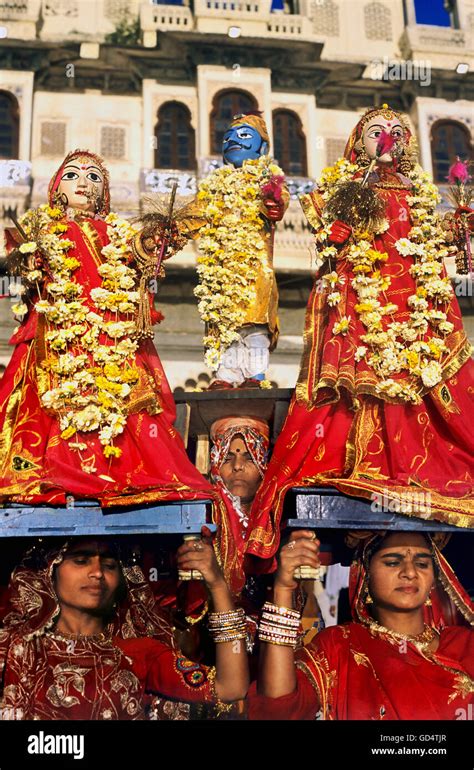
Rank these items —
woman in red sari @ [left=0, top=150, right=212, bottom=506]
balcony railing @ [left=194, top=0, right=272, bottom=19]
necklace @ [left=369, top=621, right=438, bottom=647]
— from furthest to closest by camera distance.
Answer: balcony railing @ [left=194, top=0, right=272, bottom=19] → woman in red sari @ [left=0, top=150, right=212, bottom=506] → necklace @ [left=369, top=621, right=438, bottom=647]

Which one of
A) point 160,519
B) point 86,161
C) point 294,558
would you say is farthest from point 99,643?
point 86,161

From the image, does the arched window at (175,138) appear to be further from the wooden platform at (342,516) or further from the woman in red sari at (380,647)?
the woman in red sari at (380,647)

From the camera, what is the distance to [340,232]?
8664 mm

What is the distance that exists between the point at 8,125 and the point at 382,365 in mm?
13387

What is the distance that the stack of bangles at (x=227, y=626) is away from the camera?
6879 mm

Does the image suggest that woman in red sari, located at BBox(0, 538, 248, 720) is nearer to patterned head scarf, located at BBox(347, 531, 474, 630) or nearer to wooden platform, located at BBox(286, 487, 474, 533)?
wooden platform, located at BBox(286, 487, 474, 533)

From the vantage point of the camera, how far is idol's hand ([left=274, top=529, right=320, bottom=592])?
6926mm

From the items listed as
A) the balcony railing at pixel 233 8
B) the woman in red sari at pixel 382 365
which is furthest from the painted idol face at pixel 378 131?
the balcony railing at pixel 233 8

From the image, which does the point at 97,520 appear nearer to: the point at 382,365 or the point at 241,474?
the point at 241,474

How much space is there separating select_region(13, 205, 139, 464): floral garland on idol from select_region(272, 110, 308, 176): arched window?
36.7ft

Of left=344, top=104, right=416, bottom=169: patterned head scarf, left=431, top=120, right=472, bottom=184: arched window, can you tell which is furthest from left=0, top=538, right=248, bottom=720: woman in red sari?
left=431, top=120, right=472, bottom=184: arched window

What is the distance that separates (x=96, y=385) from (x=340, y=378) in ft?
6.38

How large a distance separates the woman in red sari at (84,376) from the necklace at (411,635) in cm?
161

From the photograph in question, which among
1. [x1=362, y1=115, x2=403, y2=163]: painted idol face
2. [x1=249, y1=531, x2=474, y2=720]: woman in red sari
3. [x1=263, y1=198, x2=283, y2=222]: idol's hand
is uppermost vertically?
[x1=362, y1=115, x2=403, y2=163]: painted idol face
